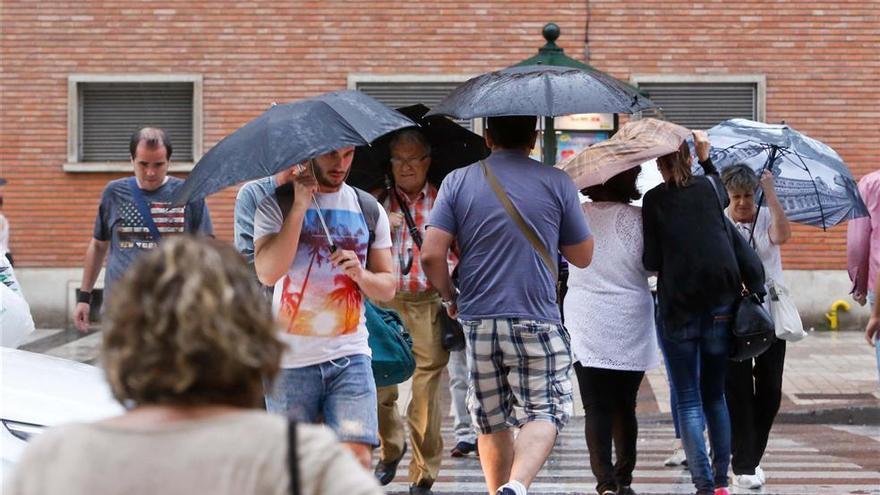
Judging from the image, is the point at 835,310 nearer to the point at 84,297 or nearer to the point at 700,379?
the point at 700,379

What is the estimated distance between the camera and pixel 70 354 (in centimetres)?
1564

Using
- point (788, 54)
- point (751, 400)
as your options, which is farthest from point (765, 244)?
point (788, 54)

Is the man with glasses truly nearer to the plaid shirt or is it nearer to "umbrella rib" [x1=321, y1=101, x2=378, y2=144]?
the plaid shirt

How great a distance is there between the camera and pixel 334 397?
5.24 meters

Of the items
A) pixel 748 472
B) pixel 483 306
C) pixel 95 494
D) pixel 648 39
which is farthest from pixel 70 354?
pixel 95 494

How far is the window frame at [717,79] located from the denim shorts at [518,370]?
13220 millimetres

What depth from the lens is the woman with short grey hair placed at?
7.80 meters

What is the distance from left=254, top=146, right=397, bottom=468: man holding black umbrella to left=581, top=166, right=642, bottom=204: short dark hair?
184 centimetres

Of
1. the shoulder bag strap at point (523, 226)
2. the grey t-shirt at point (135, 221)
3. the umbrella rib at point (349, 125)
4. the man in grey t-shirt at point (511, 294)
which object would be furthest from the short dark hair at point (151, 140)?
the umbrella rib at point (349, 125)

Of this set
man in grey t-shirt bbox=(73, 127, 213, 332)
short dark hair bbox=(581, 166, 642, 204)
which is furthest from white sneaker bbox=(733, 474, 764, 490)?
man in grey t-shirt bbox=(73, 127, 213, 332)

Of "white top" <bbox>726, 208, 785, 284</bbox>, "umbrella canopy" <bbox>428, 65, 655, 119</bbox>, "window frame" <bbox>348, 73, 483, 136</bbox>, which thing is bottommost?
"white top" <bbox>726, 208, 785, 284</bbox>

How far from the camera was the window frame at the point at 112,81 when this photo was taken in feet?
62.2

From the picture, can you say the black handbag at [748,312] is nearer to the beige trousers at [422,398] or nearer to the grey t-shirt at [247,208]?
the beige trousers at [422,398]

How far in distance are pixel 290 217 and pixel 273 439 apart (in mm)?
2966
